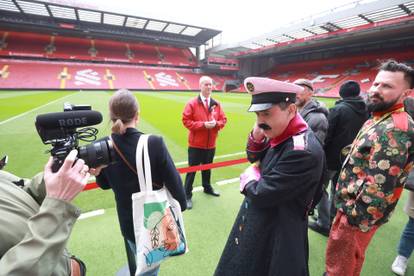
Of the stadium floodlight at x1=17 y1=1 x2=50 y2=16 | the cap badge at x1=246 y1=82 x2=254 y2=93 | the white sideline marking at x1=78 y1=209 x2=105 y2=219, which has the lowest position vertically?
the white sideline marking at x1=78 y1=209 x2=105 y2=219

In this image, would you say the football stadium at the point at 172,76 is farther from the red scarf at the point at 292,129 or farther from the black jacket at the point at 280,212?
the red scarf at the point at 292,129

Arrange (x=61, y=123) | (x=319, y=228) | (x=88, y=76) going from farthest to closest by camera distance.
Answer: (x=88, y=76)
(x=319, y=228)
(x=61, y=123)

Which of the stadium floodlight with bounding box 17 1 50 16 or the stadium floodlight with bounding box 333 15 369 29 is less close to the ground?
the stadium floodlight with bounding box 17 1 50 16

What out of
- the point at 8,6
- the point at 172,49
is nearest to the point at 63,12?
the point at 8,6

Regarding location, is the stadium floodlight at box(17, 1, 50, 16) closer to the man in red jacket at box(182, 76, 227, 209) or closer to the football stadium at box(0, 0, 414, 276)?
the football stadium at box(0, 0, 414, 276)

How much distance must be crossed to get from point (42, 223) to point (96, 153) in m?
0.39

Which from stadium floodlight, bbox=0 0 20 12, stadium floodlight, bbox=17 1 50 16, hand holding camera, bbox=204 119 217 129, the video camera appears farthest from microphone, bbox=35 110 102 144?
stadium floodlight, bbox=0 0 20 12

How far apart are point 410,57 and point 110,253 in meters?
32.5

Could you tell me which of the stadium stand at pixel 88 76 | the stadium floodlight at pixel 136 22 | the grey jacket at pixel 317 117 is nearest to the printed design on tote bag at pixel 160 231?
the grey jacket at pixel 317 117

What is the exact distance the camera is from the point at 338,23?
21.2m

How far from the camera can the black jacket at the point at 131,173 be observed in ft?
5.46

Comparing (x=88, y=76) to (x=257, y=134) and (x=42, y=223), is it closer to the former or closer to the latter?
(x=257, y=134)

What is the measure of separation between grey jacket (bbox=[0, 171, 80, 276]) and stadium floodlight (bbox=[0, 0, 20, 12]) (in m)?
32.9

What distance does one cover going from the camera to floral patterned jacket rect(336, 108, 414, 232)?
5.18 ft
